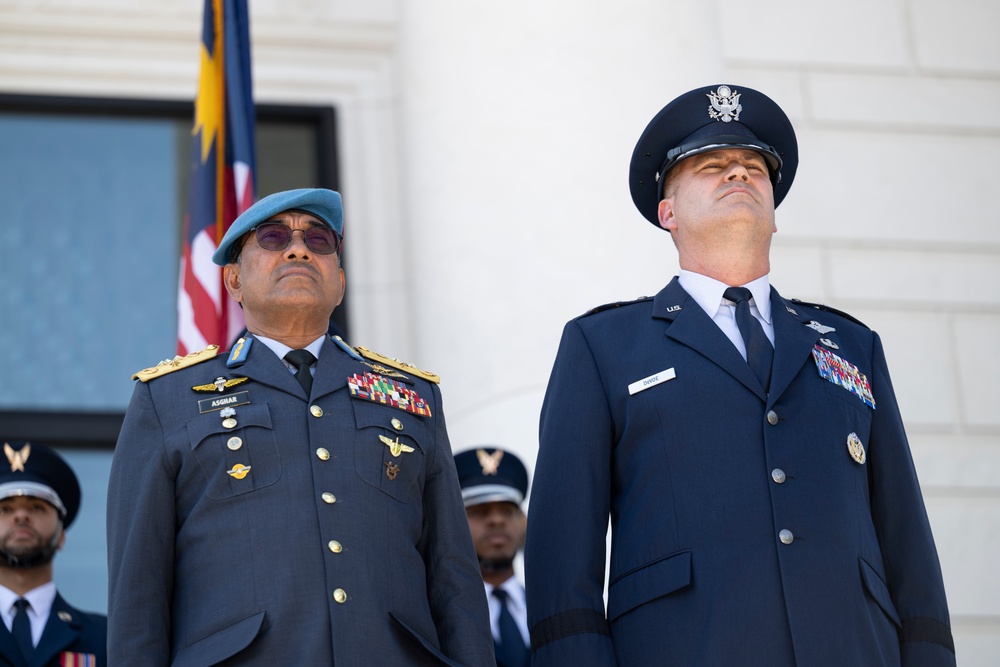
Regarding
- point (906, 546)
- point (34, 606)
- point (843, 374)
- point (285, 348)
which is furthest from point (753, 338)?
point (34, 606)

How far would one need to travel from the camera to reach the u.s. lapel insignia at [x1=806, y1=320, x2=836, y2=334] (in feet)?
13.6

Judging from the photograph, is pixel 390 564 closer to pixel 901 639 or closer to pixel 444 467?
pixel 444 467

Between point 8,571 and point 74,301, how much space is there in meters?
2.42

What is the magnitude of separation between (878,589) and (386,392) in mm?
1189

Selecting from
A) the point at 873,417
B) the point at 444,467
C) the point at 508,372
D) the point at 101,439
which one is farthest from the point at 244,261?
the point at 101,439

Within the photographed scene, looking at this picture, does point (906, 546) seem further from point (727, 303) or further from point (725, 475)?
point (727, 303)

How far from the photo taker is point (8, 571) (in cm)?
546

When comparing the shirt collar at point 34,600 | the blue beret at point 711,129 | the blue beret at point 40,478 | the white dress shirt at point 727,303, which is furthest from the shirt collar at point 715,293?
the blue beret at point 40,478

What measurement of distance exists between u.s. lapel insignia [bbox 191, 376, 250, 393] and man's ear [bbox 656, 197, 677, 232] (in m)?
1.10

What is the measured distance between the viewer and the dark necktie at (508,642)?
18.1 ft

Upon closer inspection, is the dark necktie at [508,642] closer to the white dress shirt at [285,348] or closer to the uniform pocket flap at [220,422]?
the white dress shirt at [285,348]

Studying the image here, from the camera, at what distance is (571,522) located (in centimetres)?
383

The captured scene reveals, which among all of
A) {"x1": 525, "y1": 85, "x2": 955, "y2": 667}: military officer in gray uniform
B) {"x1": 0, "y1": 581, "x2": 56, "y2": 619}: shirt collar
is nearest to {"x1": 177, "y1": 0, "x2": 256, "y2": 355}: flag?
{"x1": 0, "y1": 581, "x2": 56, "y2": 619}: shirt collar

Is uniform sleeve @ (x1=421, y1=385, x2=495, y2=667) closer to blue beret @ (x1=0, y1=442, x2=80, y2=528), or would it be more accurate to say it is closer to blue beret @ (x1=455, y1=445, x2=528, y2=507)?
blue beret @ (x1=455, y1=445, x2=528, y2=507)
